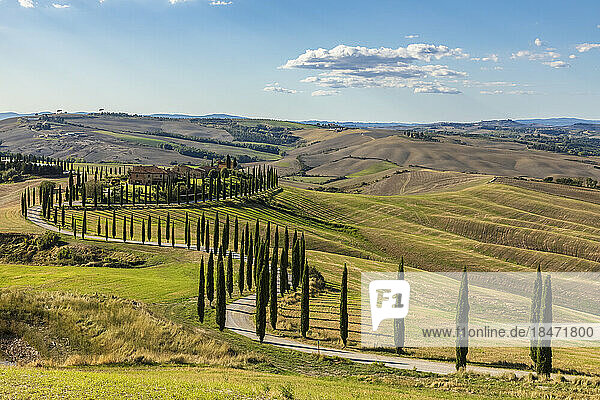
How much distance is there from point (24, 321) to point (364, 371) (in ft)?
100

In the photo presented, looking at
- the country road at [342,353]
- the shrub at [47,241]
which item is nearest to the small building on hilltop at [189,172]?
the shrub at [47,241]

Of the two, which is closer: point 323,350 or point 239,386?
point 239,386

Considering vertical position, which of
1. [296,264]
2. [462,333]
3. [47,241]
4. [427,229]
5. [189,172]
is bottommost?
[427,229]

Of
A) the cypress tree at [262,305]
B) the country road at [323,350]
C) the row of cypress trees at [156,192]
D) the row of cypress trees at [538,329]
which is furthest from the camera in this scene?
the row of cypress trees at [156,192]

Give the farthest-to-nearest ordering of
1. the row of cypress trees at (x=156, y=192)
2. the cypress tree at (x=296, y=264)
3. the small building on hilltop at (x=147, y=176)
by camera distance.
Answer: the small building on hilltop at (x=147, y=176)
the row of cypress trees at (x=156, y=192)
the cypress tree at (x=296, y=264)

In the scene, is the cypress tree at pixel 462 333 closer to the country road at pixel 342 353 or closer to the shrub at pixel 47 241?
the country road at pixel 342 353

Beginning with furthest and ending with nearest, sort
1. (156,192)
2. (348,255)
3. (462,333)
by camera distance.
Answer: (156,192)
(348,255)
(462,333)

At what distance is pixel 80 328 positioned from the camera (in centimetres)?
4403

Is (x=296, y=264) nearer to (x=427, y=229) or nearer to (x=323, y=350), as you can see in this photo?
(x=323, y=350)

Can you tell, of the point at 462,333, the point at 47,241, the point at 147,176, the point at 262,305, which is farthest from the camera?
the point at 147,176

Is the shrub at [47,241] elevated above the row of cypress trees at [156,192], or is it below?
below

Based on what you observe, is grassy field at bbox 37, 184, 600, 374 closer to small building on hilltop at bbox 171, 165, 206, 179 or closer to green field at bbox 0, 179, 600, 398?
green field at bbox 0, 179, 600, 398

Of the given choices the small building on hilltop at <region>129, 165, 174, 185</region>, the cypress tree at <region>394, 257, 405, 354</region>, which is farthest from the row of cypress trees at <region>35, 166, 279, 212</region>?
the cypress tree at <region>394, 257, 405, 354</region>

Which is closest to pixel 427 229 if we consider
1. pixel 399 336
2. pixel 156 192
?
pixel 156 192
